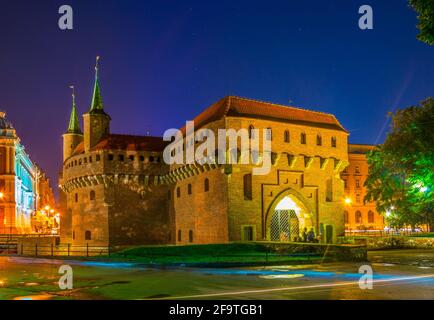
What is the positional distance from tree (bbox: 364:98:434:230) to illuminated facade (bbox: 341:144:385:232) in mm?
53662

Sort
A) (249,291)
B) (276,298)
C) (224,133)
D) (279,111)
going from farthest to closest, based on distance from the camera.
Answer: (279,111), (224,133), (249,291), (276,298)

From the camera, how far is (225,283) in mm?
16016

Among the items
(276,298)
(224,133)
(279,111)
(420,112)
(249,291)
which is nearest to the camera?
(276,298)

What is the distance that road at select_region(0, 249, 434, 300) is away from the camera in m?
13.4

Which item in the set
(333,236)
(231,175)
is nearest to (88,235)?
(231,175)

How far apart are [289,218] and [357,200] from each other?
45.4 m

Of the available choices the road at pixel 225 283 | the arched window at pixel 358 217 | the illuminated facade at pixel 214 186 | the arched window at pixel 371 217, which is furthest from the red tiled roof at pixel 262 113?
the arched window at pixel 371 217

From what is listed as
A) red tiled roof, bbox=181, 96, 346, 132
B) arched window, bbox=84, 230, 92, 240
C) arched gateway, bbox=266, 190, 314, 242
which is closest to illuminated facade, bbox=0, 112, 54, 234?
arched window, bbox=84, 230, 92, 240

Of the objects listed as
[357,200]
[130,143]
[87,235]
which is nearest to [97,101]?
[130,143]

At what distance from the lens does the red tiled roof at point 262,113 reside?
39000mm

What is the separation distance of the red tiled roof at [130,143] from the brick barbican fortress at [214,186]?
4.1 inches

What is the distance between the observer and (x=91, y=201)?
166ft

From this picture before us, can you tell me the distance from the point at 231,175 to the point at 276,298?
25.1 metres
